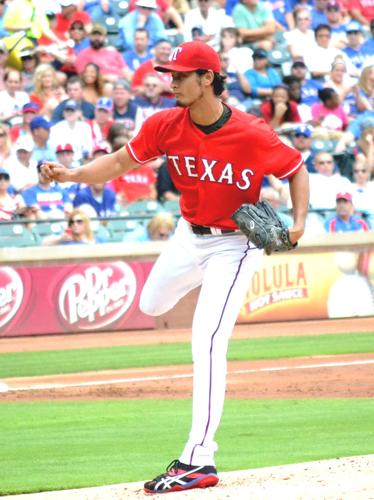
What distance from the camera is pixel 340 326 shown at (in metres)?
15.6

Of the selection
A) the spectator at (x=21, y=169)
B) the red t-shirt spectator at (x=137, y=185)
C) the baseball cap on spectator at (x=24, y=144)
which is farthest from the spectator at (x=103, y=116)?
the spectator at (x=21, y=169)

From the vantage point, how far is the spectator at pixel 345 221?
1620cm

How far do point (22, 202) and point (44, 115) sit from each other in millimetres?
1467

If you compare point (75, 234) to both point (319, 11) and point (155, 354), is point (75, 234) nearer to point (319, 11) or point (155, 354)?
point (155, 354)

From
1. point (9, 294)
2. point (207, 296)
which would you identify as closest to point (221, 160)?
point (207, 296)

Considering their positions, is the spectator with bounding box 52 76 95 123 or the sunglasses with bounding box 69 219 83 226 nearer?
the sunglasses with bounding box 69 219 83 226

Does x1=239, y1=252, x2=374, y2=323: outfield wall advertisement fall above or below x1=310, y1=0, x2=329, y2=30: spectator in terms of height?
below

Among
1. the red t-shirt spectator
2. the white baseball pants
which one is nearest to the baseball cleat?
the white baseball pants

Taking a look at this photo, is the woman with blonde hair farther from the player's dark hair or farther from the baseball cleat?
the baseball cleat

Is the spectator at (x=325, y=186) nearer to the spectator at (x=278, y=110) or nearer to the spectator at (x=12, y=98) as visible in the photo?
the spectator at (x=278, y=110)

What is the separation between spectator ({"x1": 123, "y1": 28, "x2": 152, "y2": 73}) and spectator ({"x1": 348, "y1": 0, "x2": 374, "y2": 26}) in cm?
480

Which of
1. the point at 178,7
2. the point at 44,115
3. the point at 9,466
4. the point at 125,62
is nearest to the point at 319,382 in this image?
the point at 9,466

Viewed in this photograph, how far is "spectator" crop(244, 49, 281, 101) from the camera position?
18.0 meters

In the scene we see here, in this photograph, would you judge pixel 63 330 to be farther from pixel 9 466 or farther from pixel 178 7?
pixel 9 466
